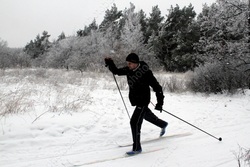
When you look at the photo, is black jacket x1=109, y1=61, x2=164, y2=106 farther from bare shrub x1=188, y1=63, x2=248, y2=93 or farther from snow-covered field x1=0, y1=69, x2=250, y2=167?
bare shrub x1=188, y1=63, x2=248, y2=93

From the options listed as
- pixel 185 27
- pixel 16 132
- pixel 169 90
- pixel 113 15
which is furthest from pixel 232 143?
pixel 113 15

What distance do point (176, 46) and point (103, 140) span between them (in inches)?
1264

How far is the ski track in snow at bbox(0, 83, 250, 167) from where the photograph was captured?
4781 mm

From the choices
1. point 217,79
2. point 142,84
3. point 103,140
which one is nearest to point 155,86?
point 142,84

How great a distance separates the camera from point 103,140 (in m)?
6.09

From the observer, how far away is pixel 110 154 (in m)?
5.21

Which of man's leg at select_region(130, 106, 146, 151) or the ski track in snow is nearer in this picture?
the ski track in snow

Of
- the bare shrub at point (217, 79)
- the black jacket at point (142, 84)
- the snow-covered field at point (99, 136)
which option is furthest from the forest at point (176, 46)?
the black jacket at point (142, 84)

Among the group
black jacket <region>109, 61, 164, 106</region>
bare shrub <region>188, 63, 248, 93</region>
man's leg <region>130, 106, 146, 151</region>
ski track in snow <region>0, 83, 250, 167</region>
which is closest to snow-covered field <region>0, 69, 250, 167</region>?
ski track in snow <region>0, 83, 250, 167</region>

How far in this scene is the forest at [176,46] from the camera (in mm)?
13125

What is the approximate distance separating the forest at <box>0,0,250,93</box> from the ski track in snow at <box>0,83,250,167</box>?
238 centimetres

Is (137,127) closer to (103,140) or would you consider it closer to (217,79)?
(103,140)

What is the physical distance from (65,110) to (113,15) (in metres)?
42.6

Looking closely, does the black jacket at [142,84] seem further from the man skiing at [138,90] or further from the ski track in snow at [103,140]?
the ski track in snow at [103,140]
